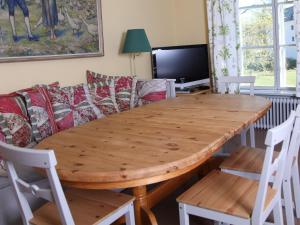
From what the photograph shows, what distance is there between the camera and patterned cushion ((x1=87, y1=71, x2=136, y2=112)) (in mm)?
3518

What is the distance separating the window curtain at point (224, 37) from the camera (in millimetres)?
4398

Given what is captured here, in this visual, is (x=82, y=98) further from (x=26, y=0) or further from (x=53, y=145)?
(x=53, y=145)

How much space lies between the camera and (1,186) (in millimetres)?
2002

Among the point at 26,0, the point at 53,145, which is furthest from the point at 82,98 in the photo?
the point at 53,145

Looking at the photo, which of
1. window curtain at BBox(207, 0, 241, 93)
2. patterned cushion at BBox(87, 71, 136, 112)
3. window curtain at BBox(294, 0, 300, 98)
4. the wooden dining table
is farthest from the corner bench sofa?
window curtain at BBox(294, 0, 300, 98)

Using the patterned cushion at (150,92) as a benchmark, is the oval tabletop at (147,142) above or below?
below

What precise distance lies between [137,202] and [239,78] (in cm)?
191

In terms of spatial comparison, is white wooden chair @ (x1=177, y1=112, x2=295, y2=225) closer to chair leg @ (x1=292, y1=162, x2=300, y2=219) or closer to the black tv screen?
chair leg @ (x1=292, y1=162, x2=300, y2=219)

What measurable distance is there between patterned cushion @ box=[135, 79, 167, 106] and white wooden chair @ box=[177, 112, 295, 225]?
1.74m

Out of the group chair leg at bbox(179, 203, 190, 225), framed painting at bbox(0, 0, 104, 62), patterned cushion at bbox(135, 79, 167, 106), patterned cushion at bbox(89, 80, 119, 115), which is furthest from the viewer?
patterned cushion at bbox(135, 79, 167, 106)

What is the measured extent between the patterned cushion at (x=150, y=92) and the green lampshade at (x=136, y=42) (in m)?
0.46

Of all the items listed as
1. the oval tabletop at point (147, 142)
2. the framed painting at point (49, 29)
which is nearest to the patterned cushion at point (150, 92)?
the framed painting at point (49, 29)

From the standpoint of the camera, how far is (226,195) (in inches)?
65.6

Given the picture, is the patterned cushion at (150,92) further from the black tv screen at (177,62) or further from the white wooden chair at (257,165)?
the white wooden chair at (257,165)
